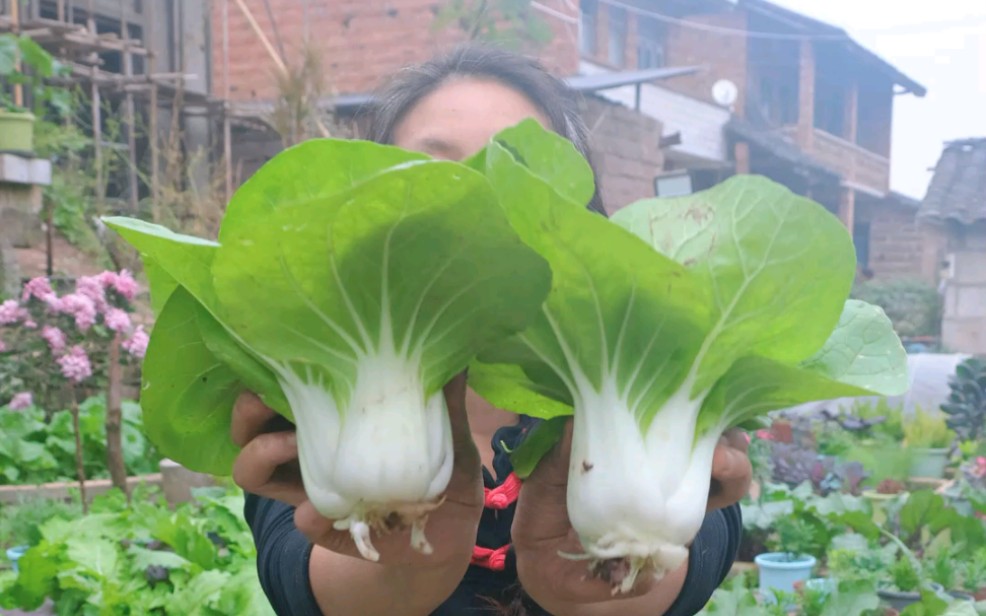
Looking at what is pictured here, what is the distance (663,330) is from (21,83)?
211 inches

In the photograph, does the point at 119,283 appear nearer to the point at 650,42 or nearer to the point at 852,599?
the point at 852,599

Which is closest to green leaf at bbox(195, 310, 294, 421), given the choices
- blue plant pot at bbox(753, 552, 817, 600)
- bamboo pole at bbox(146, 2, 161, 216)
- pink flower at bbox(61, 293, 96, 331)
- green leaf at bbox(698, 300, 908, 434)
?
green leaf at bbox(698, 300, 908, 434)

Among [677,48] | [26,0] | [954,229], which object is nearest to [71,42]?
[26,0]

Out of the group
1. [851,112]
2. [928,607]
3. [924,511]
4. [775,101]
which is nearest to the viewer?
[928,607]

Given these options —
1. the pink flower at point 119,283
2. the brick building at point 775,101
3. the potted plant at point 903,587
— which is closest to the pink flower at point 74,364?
the pink flower at point 119,283

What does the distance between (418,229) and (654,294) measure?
0.63 feet

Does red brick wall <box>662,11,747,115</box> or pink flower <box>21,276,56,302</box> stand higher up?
red brick wall <box>662,11,747,115</box>

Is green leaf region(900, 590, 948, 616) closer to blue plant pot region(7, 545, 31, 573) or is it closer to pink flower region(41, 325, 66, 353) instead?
blue plant pot region(7, 545, 31, 573)

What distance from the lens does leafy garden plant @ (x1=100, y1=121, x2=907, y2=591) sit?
2.31 feet

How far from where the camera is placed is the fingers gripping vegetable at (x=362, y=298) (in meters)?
Answer: 0.69

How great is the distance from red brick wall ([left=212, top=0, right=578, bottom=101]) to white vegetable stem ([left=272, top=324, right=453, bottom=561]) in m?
7.43

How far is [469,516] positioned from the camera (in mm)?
894

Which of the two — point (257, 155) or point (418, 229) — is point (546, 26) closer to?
point (257, 155)

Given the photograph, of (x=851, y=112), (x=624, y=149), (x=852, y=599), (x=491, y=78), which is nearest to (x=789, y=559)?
(x=852, y=599)
